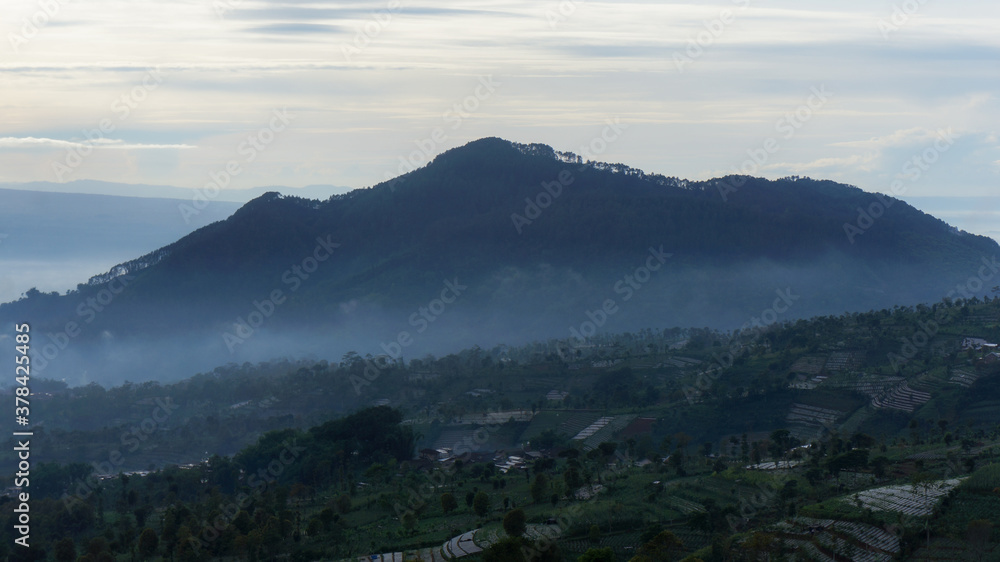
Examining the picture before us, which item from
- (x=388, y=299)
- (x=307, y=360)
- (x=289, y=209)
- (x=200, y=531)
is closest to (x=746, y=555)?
(x=200, y=531)

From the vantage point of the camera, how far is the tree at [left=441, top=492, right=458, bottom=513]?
29.7m

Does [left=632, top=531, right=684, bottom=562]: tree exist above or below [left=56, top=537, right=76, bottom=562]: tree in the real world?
above

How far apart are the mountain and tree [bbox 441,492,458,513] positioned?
198ft

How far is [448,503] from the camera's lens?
29.8 metres

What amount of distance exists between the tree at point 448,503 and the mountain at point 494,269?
6021cm

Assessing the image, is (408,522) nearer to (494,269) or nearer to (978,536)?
→ (978,536)

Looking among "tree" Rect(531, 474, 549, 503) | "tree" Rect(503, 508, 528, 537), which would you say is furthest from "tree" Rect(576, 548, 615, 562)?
"tree" Rect(531, 474, 549, 503)

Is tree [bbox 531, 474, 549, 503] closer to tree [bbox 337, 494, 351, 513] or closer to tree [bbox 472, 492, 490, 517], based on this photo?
tree [bbox 472, 492, 490, 517]

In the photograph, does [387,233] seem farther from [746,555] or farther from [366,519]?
[746,555]

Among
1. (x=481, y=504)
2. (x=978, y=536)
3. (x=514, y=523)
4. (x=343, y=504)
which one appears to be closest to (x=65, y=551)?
(x=343, y=504)

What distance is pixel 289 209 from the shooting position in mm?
114625

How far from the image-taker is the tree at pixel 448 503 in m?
29.7

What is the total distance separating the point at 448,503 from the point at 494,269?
7529cm

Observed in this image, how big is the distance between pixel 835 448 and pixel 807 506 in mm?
6747
